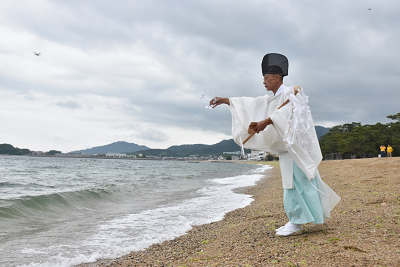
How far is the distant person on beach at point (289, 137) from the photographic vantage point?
3.61 meters

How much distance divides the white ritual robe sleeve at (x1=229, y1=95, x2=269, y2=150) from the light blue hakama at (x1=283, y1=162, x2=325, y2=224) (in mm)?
564

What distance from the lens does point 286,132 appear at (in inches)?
140

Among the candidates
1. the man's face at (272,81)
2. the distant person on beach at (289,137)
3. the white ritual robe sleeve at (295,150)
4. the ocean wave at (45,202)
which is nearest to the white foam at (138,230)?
the distant person on beach at (289,137)

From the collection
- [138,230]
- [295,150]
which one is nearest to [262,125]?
[295,150]

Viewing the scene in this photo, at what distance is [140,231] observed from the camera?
6074mm

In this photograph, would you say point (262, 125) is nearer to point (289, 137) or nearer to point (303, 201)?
point (289, 137)

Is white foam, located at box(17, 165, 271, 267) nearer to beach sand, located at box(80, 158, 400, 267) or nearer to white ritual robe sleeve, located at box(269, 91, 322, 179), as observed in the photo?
beach sand, located at box(80, 158, 400, 267)

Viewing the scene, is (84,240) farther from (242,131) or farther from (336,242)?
(336,242)

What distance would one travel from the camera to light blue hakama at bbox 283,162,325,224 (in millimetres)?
3688

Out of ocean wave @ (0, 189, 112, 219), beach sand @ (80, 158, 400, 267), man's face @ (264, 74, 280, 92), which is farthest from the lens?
ocean wave @ (0, 189, 112, 219)

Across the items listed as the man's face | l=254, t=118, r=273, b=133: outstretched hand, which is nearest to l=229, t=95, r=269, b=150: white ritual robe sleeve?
the man's face

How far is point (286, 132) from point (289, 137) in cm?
7

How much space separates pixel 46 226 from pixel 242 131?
5.42 meters

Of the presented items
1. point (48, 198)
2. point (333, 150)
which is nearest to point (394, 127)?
point (333, 150)
